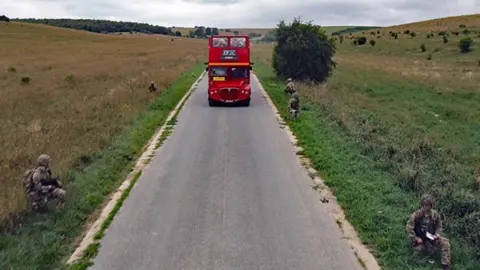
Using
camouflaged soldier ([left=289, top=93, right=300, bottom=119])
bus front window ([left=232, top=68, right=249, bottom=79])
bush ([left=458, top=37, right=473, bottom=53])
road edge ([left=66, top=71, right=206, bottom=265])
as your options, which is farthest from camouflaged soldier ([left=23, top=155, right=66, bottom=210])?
bush ([left=458, top=37, right=473, bottom=53])

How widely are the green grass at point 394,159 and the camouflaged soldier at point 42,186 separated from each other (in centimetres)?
538

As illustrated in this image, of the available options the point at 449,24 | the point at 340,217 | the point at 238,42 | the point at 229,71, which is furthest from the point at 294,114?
the point at 449,24

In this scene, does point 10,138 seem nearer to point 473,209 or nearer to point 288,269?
point 288,269

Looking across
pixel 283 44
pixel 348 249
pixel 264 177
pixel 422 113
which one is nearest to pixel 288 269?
pixel 348 249

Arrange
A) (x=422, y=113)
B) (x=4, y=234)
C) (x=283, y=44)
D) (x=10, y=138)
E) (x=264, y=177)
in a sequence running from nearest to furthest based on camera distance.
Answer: (x=4, y=234)
(x=264, y=177)
(x=10, y=138)
(x=422, y=113)
(x=283, y=44)

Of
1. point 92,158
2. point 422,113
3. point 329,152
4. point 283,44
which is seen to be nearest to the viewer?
point 92,158

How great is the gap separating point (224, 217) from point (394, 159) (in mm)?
5924

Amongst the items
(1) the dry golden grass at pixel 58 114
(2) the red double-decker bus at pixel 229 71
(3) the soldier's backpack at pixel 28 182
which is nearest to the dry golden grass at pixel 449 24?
(1) the dry golden grass at pixel 58 114

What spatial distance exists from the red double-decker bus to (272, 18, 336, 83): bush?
38.4 feet

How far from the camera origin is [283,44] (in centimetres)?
4091

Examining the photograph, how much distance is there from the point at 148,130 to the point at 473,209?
40.4 feet

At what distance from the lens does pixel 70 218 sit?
32.6ft

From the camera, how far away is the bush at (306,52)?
39219 mm

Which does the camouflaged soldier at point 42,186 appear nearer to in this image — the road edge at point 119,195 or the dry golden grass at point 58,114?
the dry golden grass at point 58,114
